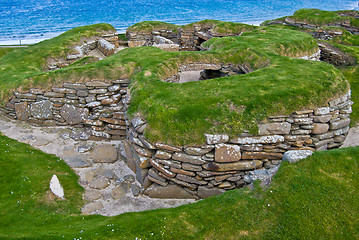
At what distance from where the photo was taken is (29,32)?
52.7 meters

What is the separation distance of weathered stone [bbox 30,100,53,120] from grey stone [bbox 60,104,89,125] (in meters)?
0.69

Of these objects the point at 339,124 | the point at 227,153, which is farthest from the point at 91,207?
the point at 339,124

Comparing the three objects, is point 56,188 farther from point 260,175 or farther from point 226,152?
point 260,175

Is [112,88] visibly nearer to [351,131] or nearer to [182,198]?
[182,198]

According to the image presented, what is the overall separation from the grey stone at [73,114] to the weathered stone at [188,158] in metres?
6.65

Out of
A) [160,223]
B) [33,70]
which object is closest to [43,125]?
[33,70]

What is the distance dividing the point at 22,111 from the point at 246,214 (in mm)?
12705

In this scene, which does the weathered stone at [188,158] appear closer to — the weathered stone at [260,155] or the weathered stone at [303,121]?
the weathered stone at [260,155]

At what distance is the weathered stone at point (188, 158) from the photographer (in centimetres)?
876

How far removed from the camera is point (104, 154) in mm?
11977

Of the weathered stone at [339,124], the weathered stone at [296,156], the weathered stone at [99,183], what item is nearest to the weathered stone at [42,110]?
the weathered stone at [99,183]

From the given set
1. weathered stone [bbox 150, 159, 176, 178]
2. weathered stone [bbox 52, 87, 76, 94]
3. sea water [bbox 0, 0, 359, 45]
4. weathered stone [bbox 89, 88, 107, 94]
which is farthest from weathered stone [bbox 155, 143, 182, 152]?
sea water [bbox 0, 0, 359, 45]

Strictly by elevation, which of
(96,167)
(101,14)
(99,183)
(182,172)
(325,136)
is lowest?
(101,14)

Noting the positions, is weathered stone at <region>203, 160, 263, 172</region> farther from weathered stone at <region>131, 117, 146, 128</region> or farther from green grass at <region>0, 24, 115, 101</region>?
green grass at <region>0, 24, 115, 101</region>
